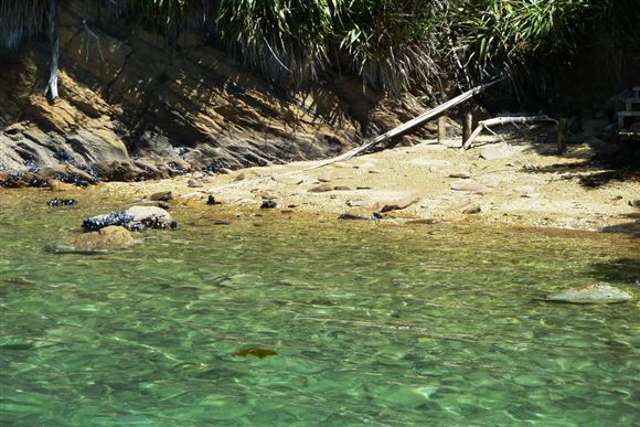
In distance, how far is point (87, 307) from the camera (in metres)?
6.78

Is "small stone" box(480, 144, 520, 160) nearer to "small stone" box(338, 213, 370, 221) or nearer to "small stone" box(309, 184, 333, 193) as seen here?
"small stone" box(309, 184, 333, 193)

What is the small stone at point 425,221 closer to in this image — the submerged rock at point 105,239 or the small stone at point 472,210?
the small stone at point 472,210

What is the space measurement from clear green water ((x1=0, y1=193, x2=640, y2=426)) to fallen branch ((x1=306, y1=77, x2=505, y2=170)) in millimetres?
5343

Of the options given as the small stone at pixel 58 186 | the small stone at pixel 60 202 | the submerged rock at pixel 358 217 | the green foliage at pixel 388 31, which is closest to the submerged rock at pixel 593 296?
the submerged rock at pixel 358 217

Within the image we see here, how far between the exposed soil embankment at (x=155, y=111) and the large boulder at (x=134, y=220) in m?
4.32

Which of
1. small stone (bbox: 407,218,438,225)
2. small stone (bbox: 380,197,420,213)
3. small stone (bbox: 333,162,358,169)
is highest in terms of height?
small stone (bbox: 333,162,358,169)

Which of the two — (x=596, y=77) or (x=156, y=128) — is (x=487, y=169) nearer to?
(x=596, y=77)

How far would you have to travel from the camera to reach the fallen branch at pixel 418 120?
1506 centimetres

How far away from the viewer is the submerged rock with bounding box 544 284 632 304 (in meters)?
6.99

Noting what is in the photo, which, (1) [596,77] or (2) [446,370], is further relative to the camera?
(1) [596,77]

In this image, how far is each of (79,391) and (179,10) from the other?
1146 centimetres

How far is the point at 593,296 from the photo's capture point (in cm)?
704

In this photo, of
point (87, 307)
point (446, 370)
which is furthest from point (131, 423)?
point (87, 307)

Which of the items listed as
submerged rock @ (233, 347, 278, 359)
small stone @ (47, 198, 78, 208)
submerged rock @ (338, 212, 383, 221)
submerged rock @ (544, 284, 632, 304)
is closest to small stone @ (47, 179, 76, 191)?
small stone @ (47, 198, 78, 208)
